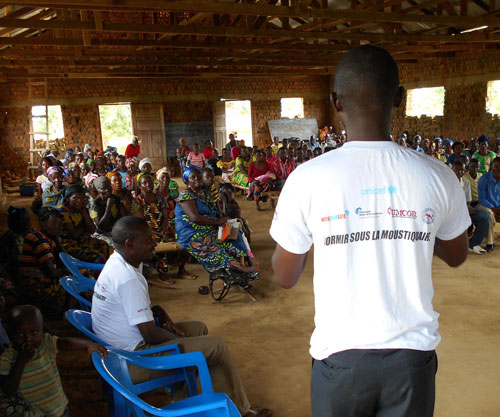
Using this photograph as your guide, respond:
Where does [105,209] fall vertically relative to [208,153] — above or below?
below

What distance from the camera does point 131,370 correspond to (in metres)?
2.20

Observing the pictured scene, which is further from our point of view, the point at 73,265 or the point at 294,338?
the point at 294,338

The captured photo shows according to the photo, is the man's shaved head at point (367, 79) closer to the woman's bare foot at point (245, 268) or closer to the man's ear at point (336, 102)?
the man's ear at point (336, 102)

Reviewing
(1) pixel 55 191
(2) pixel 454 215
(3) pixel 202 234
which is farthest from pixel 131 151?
(2) pixel 454 215

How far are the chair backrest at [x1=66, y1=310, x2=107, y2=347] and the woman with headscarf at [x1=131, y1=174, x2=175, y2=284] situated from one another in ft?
8.25

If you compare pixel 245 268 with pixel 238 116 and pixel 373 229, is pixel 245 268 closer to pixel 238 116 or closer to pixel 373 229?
pixel 373 229

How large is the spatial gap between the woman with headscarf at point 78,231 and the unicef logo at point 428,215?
3720 mm

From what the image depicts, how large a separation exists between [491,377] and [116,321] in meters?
2.37

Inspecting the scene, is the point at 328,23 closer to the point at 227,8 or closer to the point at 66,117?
the point at 227,8

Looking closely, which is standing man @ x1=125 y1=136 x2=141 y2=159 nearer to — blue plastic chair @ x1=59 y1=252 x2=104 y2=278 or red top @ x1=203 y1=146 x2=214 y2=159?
red top @ x1=203 y1=146 x2=214 y2=159

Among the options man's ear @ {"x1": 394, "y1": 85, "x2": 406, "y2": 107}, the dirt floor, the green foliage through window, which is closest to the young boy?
the dirt floor

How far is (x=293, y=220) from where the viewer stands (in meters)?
1.10

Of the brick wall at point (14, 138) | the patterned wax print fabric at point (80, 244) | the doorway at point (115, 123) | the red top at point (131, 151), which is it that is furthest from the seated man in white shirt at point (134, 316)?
the doorway at point (115, 123)

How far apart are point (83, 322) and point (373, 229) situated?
1.88 m
